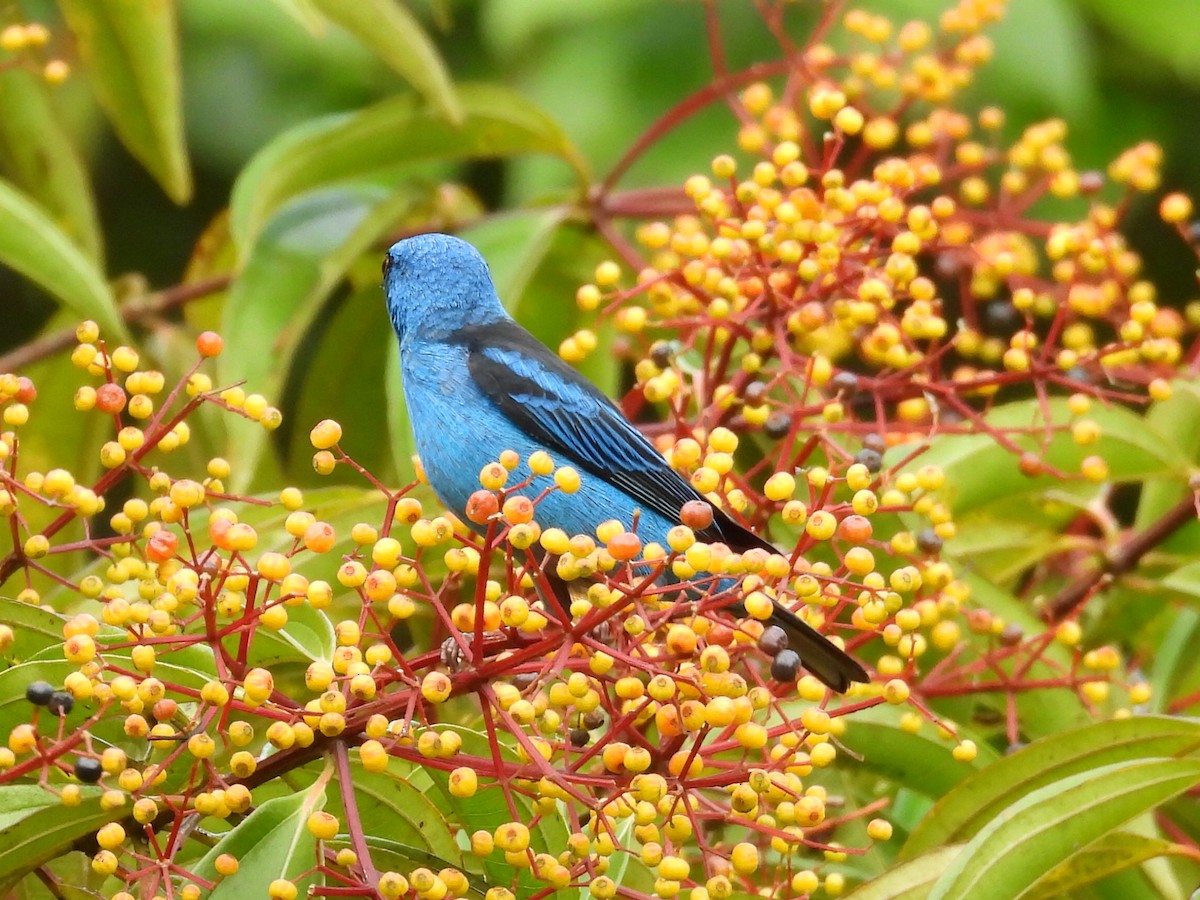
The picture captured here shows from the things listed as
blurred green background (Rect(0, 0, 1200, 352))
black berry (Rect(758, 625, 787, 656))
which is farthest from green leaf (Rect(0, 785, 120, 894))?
blurred green background (Rect(0, 0, 1200, 352))

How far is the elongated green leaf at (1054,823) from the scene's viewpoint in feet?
4.95

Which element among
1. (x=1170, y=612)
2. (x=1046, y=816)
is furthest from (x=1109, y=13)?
(x=1046, y=816)

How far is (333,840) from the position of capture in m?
1.45

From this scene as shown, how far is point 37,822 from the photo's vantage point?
1412 millimetres

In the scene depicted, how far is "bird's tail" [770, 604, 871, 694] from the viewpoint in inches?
69.9

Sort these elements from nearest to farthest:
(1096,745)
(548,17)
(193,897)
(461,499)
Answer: (193,897) → (1096,745) → (461,499) → (548,17)

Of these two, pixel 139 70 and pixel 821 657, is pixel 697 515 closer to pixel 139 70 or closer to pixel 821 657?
pixel 821 657

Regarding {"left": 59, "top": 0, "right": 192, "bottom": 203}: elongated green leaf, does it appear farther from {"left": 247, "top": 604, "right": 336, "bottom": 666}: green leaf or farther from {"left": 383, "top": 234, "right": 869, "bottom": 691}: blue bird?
{"left": 247, "top": 604, "right": 336, "bottom": 666}: green leaf

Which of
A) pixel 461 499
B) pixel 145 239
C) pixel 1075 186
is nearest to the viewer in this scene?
pixel 461 499

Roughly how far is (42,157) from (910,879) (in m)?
1.98

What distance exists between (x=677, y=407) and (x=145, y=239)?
289 cm

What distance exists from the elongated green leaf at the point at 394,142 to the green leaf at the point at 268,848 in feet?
4.11

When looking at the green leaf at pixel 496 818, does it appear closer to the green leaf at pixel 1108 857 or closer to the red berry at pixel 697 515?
the red berry at pixel 697 515

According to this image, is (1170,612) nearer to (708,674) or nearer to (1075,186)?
(1075,186)
